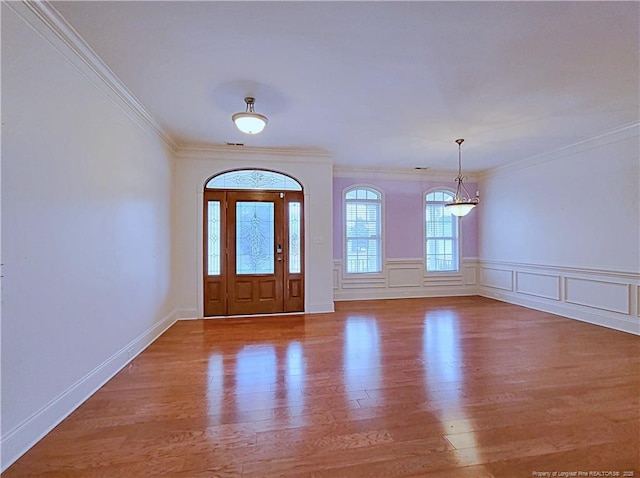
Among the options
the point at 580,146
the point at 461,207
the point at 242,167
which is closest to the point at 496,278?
the point at 461,207

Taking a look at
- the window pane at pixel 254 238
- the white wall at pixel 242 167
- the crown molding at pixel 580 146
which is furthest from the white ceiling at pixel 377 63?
the window pane at pixel 254 238

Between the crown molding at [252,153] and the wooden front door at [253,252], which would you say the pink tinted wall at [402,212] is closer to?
the crown molding at [252,153]

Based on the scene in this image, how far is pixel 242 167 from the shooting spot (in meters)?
5.21

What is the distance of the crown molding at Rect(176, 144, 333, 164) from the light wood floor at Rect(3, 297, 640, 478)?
2.86m

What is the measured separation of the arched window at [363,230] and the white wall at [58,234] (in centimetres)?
418

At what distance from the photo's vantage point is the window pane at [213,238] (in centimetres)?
517

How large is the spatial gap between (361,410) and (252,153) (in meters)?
4.23

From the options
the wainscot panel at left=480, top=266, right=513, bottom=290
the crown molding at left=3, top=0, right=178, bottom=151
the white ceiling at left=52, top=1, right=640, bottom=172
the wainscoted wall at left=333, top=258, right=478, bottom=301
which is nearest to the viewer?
the crown molding at left=3, top=0, right=178, bottom=151

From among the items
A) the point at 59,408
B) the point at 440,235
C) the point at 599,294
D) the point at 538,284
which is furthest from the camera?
the point at 440,235

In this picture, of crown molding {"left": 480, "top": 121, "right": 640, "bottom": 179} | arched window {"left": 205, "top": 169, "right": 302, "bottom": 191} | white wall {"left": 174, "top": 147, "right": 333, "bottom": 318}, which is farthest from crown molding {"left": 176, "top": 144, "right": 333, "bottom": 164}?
crown molding {"left": 480, "top": 121, "right": 640, "bottom": 179}

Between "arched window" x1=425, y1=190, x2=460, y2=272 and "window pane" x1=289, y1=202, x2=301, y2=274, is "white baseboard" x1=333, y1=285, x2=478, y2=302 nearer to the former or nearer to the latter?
"arched window" x1=425, y1=190, x2=460, y2=272

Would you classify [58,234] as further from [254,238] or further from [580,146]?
[580,146]

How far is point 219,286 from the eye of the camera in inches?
205

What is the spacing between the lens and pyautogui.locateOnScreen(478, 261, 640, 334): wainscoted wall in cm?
425
